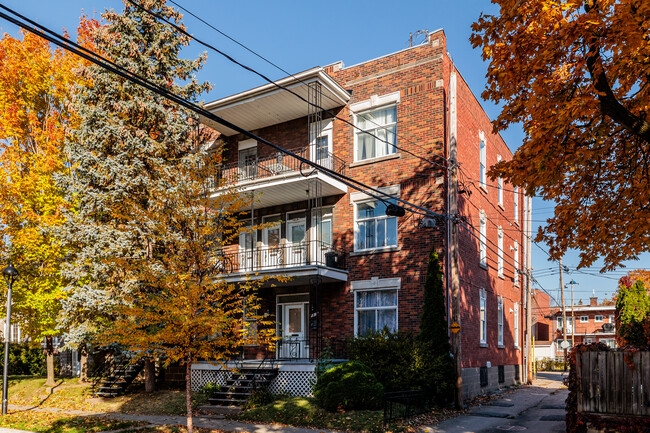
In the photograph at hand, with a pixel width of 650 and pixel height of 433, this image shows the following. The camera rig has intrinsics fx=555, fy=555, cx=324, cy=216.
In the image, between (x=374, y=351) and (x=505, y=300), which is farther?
(x=505, y=300)

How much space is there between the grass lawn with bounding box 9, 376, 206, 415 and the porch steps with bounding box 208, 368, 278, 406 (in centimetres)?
72

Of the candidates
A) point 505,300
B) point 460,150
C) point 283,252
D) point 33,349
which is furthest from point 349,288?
point 33,349

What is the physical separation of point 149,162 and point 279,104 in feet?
17.6

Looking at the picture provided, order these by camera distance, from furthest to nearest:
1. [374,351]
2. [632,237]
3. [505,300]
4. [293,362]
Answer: [505,300] → [293,362] → [374,351] → [632,237]

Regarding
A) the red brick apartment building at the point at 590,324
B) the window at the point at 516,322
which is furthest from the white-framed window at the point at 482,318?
the red brick apartment building at the point at 590,324

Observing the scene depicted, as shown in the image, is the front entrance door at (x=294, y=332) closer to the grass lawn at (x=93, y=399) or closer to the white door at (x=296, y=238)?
the white door at (x=296, y=238)

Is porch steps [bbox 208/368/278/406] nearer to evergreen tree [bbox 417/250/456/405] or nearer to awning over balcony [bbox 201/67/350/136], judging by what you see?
evergreen tree [bbox 417/250/456/405]

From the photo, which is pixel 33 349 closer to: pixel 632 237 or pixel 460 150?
pixel 460 150

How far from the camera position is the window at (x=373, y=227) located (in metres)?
20.1

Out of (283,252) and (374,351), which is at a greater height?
(283,252)

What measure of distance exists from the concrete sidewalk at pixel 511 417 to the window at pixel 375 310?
4.00m

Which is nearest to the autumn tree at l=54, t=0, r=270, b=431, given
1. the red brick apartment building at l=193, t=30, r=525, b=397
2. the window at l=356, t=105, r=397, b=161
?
the red brick apartment building at l=193, t=30, r=525, b=397

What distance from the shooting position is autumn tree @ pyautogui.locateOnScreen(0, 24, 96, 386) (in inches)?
837

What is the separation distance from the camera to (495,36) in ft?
29.3
